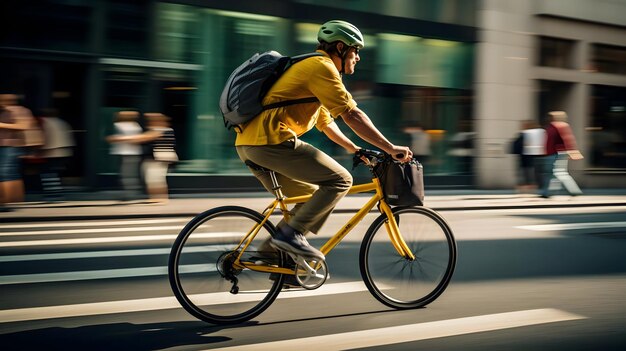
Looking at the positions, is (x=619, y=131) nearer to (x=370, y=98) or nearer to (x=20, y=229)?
(x=370, y=98)

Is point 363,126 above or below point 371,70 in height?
below

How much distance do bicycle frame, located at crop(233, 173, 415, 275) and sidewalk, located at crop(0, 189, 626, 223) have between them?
144 inches

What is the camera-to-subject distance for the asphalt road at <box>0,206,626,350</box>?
12.9 feet

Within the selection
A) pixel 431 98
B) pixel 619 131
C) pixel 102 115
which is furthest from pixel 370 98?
pixel 619 131

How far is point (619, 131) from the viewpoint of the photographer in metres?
22.8

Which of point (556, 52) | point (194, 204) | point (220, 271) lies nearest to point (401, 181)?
point (220, 271)

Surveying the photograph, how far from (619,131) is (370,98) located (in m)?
10.3

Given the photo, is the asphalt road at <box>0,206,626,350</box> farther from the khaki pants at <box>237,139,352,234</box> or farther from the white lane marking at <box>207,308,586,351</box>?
the khaki pants at <box>237,139,352,234</box>

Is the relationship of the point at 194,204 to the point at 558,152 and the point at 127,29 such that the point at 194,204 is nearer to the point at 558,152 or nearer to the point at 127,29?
the point at 127,29

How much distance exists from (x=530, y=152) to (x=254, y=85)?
42.7 feet

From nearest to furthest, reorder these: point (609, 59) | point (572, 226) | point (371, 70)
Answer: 1. point (572, 226)
2. point (371, 70)
3. point (609, 59)

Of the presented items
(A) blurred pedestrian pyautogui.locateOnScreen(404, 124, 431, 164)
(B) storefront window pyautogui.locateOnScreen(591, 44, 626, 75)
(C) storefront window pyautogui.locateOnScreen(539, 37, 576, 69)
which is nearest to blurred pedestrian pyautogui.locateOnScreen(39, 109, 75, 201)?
(A) blurred pedestrian pyautogui.locateOnScreen(404, 124, 431, 164)

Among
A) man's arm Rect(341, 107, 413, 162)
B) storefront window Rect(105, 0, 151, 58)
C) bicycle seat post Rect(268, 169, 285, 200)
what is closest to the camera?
man's arm Rect(341, 107, 413, 162)

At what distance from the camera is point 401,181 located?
449 centimetres
